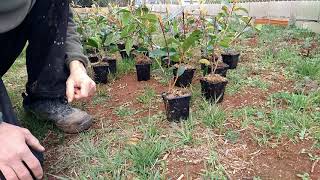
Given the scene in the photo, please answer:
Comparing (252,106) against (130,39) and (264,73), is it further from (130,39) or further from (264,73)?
(130,39)

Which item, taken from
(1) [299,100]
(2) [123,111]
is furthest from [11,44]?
(1) [299,100]

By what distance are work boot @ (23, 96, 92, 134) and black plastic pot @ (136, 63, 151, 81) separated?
68cm

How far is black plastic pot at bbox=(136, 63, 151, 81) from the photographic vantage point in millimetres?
2498

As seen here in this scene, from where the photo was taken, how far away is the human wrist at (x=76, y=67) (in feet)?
5.25

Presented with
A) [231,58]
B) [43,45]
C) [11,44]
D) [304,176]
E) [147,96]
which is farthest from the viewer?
[231,58]

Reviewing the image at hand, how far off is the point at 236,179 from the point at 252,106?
27.5 inches

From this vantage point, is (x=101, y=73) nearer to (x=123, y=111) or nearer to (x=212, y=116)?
(x=123, y=111)

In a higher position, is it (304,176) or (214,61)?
(214,61)

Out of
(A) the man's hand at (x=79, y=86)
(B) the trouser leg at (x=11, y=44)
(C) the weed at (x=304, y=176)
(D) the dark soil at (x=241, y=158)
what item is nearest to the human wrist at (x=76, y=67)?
(A) the man's hand at (x=79, y=86)

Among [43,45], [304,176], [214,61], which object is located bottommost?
[304,176]

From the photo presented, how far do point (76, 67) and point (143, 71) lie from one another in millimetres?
919

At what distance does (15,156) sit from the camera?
1047mm

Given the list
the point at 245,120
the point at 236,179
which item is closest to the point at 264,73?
the point at 245,120

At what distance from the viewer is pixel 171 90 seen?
6.12ft
